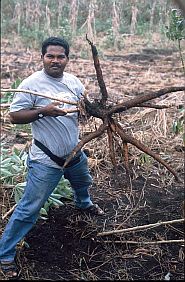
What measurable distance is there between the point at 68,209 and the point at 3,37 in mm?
11350

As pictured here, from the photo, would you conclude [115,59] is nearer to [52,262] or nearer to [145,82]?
[145,82]

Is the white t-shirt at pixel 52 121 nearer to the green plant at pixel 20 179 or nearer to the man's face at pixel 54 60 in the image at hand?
the man's face at pixel 54 60

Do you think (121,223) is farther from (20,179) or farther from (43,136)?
(43,136)

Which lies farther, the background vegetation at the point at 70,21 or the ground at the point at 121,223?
the background vegetation at the point at 70,21

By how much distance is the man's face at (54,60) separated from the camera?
3088 mm

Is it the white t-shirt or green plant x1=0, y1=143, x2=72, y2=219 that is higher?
the white t-shirt

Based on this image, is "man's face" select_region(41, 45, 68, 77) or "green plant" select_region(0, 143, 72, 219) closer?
"man's face" select_region(41, 45, 68, 77)

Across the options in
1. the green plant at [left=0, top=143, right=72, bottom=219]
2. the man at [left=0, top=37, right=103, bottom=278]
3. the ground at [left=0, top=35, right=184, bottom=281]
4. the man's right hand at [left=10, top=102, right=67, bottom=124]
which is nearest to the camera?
the man's right hand at [left=10, top=102, right=67, bottom=124]

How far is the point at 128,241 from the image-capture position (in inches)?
134

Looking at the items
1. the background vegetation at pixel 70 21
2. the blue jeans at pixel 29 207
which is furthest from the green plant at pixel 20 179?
the background vegetation at pixel 70 21

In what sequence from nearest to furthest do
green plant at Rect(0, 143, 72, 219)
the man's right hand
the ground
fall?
the man's right hand, the ground, green plant at Rect(0, 143, 72, 219)

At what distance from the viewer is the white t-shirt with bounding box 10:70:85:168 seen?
3035 mm

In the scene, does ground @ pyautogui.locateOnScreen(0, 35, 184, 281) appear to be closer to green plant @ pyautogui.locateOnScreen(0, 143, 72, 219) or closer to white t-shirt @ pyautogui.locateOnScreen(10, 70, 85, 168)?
green plant @ pyautogui.locateOnScreen(0, 143, 72, 219)

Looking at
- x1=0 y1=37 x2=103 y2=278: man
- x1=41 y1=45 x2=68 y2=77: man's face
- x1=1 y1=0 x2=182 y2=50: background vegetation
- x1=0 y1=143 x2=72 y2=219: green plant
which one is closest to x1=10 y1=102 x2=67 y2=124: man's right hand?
x1=0 y1=37 x2=103 y2=278: man
